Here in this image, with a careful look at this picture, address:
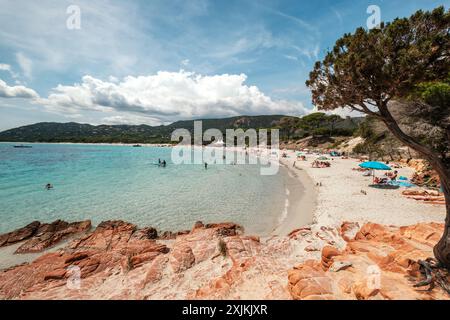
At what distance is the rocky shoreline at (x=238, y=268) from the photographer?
487 cm

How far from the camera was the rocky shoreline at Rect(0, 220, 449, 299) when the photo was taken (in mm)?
4867

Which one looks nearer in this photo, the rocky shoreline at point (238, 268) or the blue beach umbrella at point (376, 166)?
the rocky shoreline at point (238, 268)

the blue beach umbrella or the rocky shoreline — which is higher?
the blue beach umbrella

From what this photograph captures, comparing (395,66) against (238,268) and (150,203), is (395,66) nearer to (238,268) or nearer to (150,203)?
(238,268)

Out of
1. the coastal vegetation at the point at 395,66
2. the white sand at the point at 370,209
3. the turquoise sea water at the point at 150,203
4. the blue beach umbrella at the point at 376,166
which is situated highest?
the coastal vegetation at the point at 395,66

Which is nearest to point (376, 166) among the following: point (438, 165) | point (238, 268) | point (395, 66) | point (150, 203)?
point (438, 165)

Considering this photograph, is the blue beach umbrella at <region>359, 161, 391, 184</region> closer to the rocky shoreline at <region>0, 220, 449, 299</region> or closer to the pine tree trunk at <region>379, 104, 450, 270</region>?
the rocky shoreline at <region>0, 220, 449, 299</region>

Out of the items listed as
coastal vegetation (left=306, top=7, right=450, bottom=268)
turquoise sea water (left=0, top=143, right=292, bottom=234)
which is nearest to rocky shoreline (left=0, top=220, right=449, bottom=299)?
coastal vegetation (left=306, top=7, right=450, bottom=268)

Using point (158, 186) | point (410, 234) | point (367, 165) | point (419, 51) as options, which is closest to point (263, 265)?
point (410, 234)

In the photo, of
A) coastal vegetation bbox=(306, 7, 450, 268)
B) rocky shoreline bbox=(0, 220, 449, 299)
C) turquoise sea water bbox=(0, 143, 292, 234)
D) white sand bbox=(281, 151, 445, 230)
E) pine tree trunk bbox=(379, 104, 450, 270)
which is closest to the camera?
coastal vegetation bbox=(306, 7, 450, 268)

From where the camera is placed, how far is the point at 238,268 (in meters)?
6.54

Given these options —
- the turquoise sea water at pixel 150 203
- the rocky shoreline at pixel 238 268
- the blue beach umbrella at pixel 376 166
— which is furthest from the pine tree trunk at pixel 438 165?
the blue beach umbrella at pixel 376 166

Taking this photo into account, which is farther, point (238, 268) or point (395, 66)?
point (238, 268)

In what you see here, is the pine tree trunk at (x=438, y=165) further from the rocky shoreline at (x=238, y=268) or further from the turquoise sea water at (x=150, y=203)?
the turquoise sea water at (x=150, y=203)
